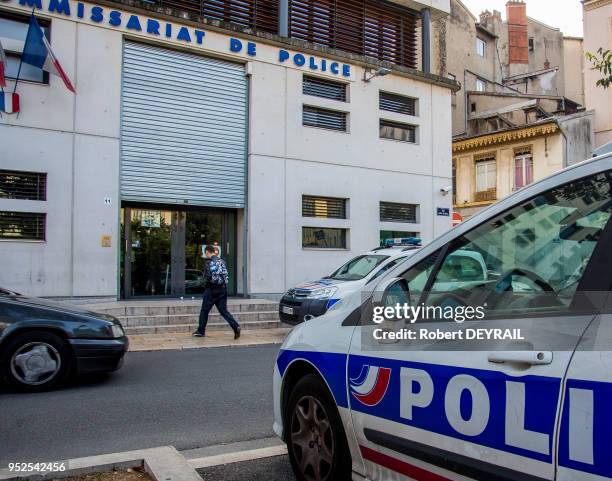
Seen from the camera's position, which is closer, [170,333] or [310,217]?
[170,333]

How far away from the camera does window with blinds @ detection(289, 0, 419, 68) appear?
17.4m

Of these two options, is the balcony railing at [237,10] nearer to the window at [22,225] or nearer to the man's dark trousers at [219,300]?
the window at [22,225]

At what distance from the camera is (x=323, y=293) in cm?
1073

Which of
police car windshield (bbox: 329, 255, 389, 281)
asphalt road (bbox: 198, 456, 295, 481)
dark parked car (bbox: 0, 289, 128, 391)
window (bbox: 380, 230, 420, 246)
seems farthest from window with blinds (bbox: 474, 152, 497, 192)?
asphalt road (bbox: 198, 456, 295, 481)

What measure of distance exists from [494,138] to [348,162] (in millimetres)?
15202

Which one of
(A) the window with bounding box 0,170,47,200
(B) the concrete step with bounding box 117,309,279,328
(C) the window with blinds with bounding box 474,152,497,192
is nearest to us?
(B) the concrete step with bounding box 117,309,279,328

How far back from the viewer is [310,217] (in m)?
16.5

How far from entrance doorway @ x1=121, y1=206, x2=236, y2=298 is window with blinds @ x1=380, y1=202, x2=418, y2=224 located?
201 inches

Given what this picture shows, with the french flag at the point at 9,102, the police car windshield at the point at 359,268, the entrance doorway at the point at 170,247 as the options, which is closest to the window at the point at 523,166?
the entrance doorway at the point at 170,247

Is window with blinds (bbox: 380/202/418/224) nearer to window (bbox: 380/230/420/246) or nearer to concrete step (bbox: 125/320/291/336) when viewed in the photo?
window (bbox: 380/230/420/246)

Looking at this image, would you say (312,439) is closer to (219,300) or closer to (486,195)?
(219,300)

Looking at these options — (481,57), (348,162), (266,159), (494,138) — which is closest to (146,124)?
(266,159)

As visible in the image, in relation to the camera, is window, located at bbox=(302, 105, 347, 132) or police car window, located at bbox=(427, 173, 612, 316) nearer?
police car window, located at bbox=(427, 173, 612, 316)

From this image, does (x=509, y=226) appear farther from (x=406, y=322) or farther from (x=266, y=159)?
(x=266, y=159)
